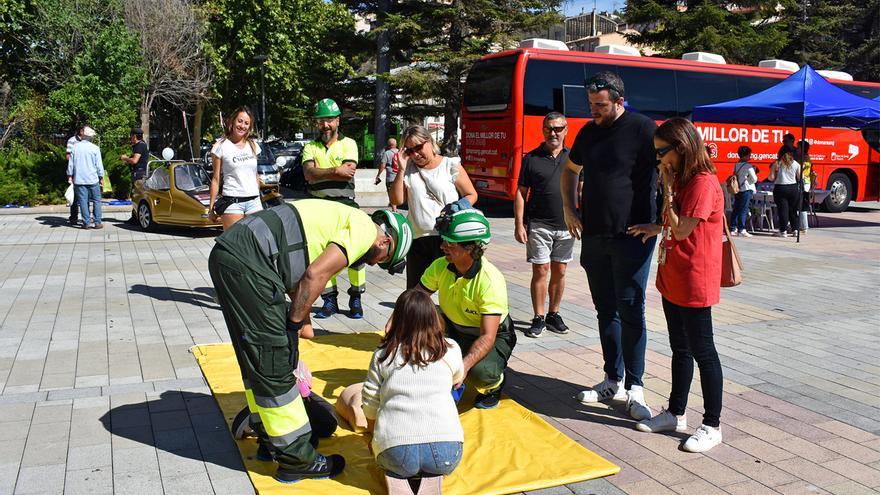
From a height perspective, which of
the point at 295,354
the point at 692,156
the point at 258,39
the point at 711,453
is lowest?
the point at 711,453

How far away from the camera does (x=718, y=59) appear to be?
19281 millimetres

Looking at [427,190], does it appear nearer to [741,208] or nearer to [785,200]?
[741,208]

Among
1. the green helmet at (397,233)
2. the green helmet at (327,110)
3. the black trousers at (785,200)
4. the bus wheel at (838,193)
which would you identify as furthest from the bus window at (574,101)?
the green helmet at (397,233)

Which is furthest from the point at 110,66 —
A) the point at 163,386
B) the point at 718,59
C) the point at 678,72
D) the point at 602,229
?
the point at 602,229

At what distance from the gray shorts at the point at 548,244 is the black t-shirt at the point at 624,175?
1.86m

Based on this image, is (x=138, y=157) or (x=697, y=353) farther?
(x=138, y=157)

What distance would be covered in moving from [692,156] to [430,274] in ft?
5.58

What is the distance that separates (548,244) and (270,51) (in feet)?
98.0

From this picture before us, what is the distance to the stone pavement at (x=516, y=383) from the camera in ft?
13.1

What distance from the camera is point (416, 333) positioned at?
3635 millimetres

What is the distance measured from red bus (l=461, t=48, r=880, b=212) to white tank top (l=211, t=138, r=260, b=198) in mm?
9258

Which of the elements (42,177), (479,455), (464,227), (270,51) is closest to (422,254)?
(464,227)

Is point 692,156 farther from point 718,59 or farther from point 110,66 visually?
point 110,66

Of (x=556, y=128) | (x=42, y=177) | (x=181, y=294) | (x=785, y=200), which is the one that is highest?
(x=556, y=128)
